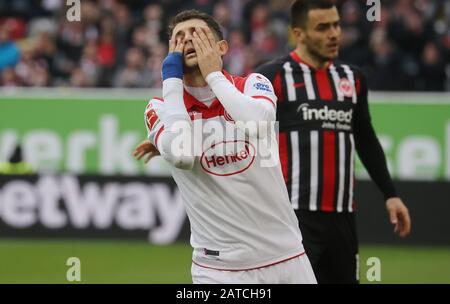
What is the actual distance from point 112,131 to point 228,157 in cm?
922

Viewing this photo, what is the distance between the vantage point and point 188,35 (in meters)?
5.13

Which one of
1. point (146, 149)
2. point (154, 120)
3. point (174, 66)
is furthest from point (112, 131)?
point (174, 66)

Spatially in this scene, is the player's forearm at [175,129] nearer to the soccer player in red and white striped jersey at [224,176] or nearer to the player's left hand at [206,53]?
the soccer player in red and white striped jersey at [224,176]

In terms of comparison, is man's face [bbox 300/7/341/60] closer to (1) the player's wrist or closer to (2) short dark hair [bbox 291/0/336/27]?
(2) short dark hair [bbox 291/0/336/27]

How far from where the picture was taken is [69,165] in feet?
46.4

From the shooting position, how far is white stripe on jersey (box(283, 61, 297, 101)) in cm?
694

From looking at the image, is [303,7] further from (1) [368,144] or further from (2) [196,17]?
(2) [196,17]

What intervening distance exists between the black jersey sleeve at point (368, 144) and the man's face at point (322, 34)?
0.31 m

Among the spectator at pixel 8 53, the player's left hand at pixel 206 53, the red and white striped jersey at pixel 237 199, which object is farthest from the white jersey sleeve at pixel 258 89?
the spectator at pixel 8 53

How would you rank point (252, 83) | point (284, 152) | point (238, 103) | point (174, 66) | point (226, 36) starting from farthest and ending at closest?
point (226, 36) → point (284, 152) → point (252, 83) → point (174, 66) → point (238, 103)
